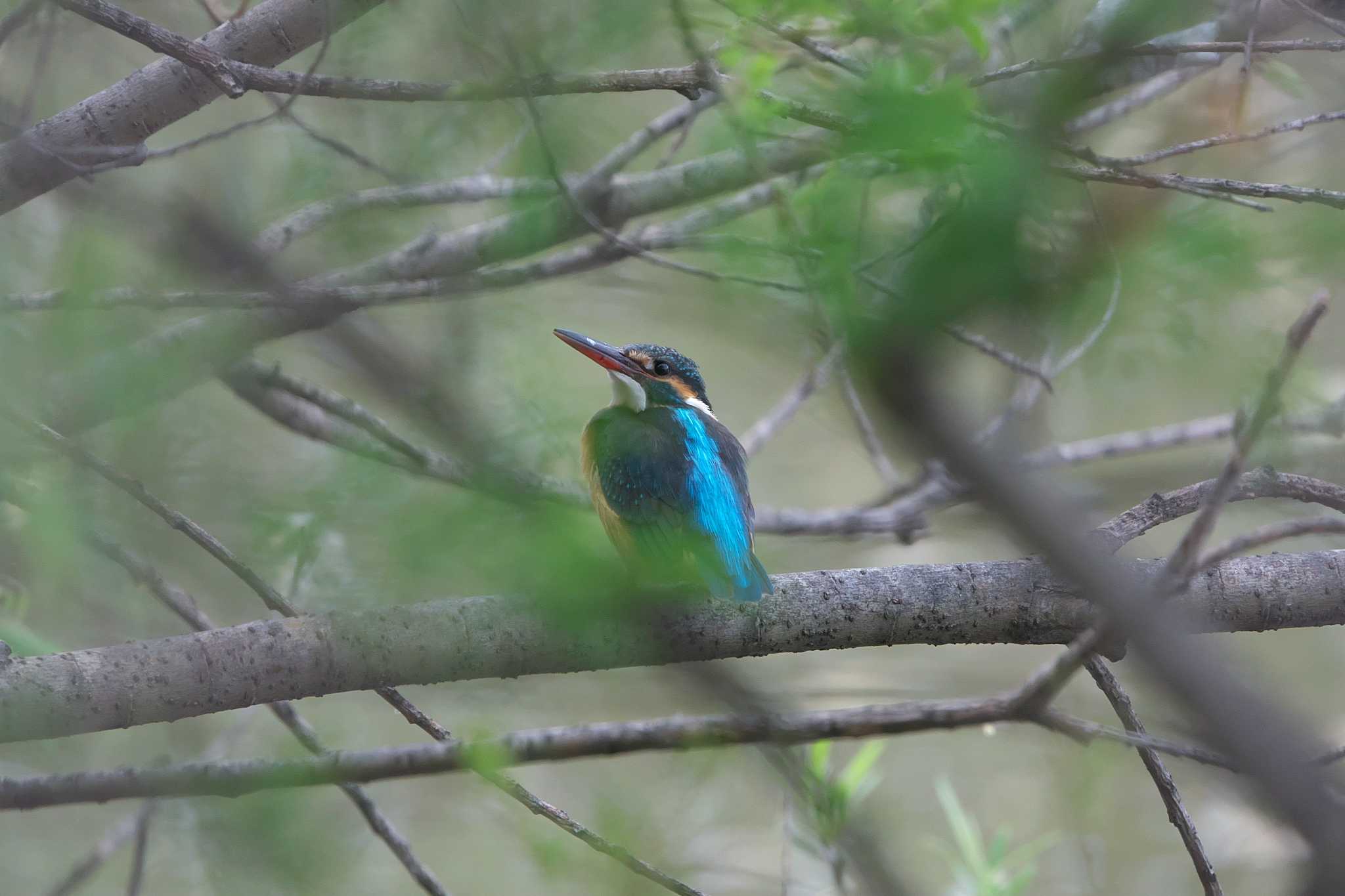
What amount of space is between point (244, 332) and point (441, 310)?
66cm

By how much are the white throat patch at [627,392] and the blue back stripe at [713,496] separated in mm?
403

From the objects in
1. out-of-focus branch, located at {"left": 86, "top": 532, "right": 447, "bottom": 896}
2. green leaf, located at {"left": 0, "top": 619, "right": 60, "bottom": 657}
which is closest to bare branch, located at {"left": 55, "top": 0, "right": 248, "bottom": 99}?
out-of-focus branch, located at {"left": 86, "top": 532, "right": 447, "bottom": 896}

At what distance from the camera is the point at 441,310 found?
3.81 ft

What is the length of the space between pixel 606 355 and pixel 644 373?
0.49 ft

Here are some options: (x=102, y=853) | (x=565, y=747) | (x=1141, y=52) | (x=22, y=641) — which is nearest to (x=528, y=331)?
(x=565, y=747)

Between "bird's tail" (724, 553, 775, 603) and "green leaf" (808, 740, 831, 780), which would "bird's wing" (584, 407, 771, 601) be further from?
"green leaf" (808, 740, 831, 780)

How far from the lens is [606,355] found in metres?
3.87

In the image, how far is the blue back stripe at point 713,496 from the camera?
8.77 ft

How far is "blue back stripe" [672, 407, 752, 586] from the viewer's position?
8.77ft

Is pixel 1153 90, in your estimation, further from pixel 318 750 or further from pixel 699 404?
pixel 318 750

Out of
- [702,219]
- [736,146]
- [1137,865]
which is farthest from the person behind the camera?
[1137,865]

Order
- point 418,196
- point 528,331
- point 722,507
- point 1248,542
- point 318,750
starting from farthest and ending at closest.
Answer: point 418,196, point 722,507, point 318,750, point 528,331, point 1248,542

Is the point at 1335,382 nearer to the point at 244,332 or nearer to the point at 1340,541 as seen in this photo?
the point at 1340,541

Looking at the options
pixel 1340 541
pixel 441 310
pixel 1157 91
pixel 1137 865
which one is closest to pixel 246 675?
pixel 441 310
